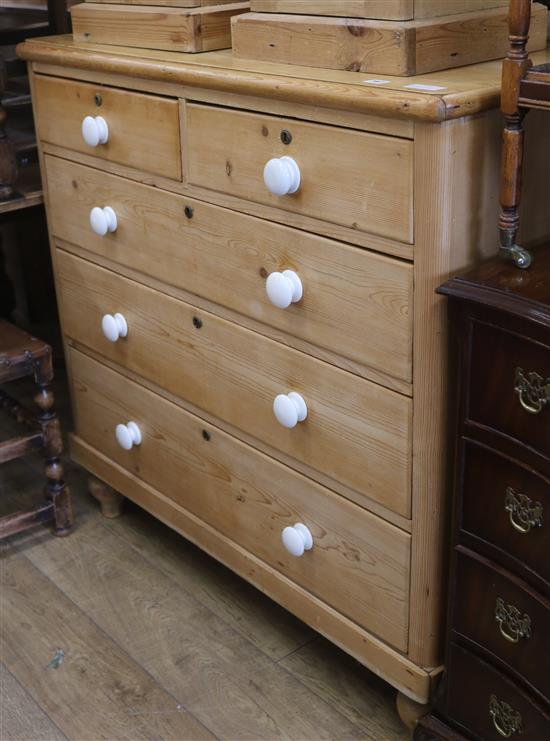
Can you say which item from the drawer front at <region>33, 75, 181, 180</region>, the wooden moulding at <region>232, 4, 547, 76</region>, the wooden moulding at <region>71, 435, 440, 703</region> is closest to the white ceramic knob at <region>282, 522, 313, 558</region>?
the wooden moulding at <region>71, 435, 440, 703</region>

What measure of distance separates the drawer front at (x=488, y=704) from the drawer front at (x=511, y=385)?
0.39m

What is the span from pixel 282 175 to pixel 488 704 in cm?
82

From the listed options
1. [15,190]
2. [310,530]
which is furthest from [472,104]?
[15,190]

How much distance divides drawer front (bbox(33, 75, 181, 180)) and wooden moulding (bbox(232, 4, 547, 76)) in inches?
8.3

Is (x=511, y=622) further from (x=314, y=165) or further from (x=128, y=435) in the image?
(x=128, y=435)

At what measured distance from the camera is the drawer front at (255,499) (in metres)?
1.51

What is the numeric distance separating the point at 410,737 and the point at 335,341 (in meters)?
0.70

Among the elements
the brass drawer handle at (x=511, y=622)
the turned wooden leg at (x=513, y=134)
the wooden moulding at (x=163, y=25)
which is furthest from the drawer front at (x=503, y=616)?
the wooden moulding at (x=163, y=25)

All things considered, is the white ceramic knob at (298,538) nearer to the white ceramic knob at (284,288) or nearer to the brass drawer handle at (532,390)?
the white ceramic knob at (284,288)

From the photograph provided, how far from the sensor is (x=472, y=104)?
120 cm

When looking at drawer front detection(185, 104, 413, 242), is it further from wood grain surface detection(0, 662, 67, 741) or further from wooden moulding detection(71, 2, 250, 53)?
wood grain surface detection(0, 662, 67, 741)

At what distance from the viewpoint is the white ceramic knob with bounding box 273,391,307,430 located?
1.51 meters

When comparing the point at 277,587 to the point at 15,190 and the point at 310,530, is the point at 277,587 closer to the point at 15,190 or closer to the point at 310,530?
the point at 310,530

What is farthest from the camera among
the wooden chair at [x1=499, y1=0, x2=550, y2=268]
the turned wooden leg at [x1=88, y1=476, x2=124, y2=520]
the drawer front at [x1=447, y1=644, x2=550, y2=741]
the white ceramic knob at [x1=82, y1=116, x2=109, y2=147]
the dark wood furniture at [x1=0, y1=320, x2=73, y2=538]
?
the turned wooden leg at [x1=88, y1=476, x2=124, y2=520]
